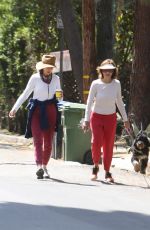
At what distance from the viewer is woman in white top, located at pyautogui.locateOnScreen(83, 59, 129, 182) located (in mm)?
11719

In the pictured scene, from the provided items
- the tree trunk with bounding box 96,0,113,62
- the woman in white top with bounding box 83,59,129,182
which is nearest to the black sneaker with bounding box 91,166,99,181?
the woman in white top with bounding box 83,59,129,182

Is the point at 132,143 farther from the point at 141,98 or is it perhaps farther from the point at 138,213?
the point at 138,213

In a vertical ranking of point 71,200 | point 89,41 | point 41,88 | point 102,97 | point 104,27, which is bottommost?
point 71,200

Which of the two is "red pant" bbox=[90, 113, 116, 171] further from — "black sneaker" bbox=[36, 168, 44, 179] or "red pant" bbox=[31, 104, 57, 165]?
"black sneaker" bbox=[36, 168, 44, 179]

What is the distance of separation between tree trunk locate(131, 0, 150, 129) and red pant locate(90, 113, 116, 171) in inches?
191

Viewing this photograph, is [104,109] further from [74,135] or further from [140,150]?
[74,135]

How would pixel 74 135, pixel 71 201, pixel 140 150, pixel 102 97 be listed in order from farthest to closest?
pixel 74 135 < pixel 140 150 < pixel 102 97 < pixel 71 201

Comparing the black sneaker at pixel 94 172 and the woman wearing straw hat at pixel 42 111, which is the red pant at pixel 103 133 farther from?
the woman wearing straw hat at pixel 42 111

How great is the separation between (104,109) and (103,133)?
42cm

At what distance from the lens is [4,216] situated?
8.41 meters

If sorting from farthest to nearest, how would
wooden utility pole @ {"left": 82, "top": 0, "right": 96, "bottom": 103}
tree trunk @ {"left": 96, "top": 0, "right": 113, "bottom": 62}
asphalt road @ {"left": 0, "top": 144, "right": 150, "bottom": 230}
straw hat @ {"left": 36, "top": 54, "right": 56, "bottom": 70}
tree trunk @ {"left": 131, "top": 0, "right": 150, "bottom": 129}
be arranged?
tree trunk @ {"left": 96, "top": 0, "right": 113, "bottom": 62}
wooden utility pole @ {"left": 82, "top": 0, "right": 96, "bottom": 103}
tree trunk @ {"left": 131, "top": 0, "right": 150, "bottom": 129}
straw hat @ {"left": 36, "top": 54, "right": 56, "bottom": 70}
asphalt road @ {"left": 0, "top": 144, "right": 150, "bottom": 230}

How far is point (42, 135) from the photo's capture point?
39.4 ft

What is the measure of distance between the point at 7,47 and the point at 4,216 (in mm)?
20147

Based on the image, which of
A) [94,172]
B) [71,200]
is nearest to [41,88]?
[94,172]
